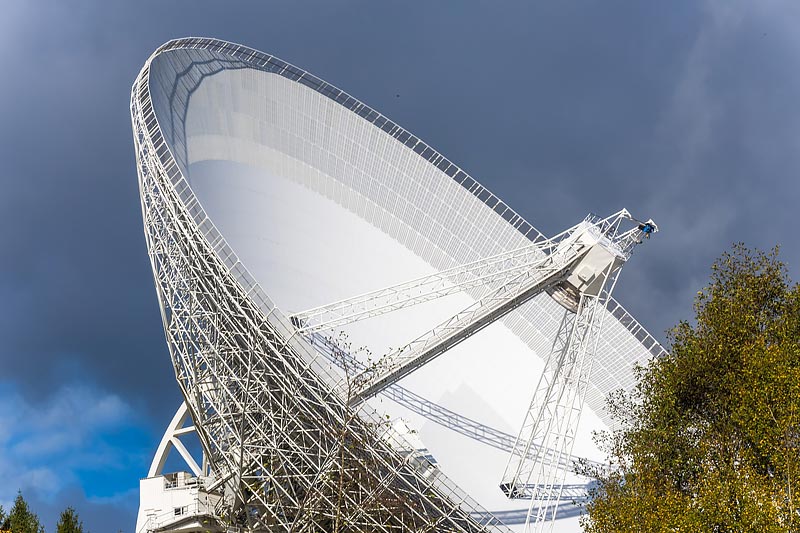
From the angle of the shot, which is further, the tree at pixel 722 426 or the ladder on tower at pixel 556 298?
the ladder on tower at pixel 556 298

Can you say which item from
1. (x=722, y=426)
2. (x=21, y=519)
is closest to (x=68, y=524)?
(x=21, y=519)

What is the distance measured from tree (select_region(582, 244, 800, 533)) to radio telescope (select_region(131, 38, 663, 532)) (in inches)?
67.3

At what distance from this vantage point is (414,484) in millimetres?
20266

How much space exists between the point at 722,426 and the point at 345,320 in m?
9.48

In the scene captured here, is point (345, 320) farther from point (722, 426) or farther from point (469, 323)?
Answer: point (722, 426)

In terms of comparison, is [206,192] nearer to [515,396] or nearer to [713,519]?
[515,396]

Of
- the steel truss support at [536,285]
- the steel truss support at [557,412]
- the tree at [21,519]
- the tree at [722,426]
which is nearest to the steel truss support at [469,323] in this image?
the steel truss support at [536,285]

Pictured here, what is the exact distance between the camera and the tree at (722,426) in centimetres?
1792

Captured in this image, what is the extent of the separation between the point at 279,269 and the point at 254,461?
220 inches

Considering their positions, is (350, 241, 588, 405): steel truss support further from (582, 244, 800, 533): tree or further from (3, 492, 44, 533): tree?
(3, 492, 44, 533): tree

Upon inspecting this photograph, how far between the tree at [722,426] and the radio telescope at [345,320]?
5.61 ft

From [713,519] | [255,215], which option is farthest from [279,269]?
[713,519]

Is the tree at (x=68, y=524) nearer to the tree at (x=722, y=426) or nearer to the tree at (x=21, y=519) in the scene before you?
the tree at (x=21, y=519)

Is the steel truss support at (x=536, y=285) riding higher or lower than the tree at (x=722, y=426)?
higher
